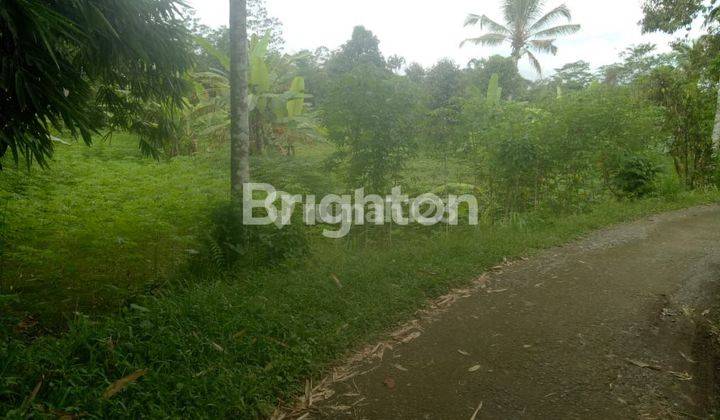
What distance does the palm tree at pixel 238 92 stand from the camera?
5.15 m

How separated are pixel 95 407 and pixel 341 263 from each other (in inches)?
120

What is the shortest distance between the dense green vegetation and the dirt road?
503mm

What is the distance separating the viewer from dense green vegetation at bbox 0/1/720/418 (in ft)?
9.43

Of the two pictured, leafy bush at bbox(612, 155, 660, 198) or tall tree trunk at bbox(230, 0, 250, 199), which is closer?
tall tree trunk at bbox(230, 0, 250, 199)

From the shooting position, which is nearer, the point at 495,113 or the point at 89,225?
the point at 89,225

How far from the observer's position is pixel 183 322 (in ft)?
11.0

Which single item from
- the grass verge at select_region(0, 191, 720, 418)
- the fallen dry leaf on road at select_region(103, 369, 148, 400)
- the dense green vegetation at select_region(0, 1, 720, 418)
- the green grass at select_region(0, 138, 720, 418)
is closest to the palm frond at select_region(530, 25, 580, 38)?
the dense green vegetation at select_region(0, 1, 720, 418)

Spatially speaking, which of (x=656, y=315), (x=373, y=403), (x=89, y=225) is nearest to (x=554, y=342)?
(x=656, y=315)

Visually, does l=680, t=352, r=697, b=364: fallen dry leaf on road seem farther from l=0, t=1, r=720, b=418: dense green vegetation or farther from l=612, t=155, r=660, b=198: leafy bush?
l=612, t=155, r=660, b=198: leafy bush

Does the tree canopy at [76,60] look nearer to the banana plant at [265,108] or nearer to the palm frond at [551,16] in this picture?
the banana plant at [265,108]

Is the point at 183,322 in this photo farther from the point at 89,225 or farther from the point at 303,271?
the point at 89,225

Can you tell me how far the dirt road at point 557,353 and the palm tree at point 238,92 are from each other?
3065mm

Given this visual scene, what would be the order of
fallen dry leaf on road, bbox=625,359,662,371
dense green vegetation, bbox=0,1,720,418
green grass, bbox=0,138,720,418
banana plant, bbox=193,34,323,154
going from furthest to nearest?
banana plant, bbox=193,34,323,154, fallen dry leaf on road, bbox=625,359,662,371, dense green vegetation, bbox=0,1,720,418, green grass, bbox=0,138,720,418

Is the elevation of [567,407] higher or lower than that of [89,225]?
lower
